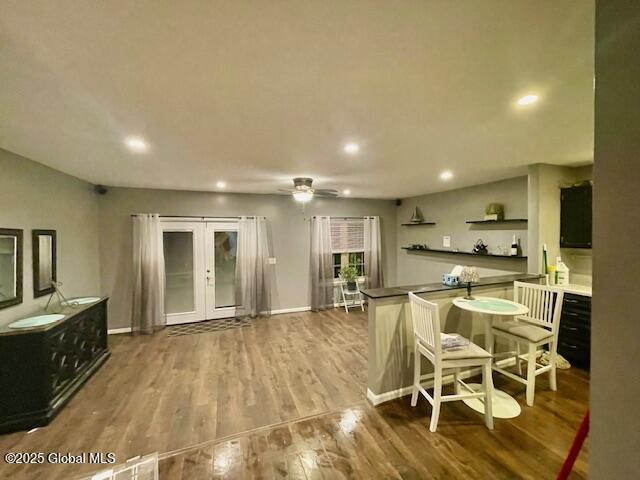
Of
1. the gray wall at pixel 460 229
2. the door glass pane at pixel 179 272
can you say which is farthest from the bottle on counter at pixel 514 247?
the door glass pane at pixel 179 272

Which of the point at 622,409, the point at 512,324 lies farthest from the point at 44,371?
the point at 512,324

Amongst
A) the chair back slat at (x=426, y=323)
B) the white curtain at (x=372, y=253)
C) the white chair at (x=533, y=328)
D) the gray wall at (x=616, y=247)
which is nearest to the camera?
the gray wall at (x=616, y=247)

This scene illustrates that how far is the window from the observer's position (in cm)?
598

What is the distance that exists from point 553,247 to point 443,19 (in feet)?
11.9

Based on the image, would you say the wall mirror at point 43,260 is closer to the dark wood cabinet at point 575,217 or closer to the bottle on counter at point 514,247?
the bottle on counter at point 514,247

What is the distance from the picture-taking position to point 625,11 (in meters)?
0.68

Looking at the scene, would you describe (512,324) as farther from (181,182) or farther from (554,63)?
(181,182)

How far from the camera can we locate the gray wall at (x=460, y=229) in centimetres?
407

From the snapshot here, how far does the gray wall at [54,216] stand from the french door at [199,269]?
105 centimetres

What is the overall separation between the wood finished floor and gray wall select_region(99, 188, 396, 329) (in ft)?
5.52

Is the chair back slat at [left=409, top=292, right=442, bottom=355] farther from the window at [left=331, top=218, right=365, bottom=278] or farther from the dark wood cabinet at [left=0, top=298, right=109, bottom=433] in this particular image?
the window at [left=331, top=218, right=365, bottom=278]

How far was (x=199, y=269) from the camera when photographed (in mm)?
5016

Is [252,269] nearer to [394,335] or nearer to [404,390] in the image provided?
[394,335]

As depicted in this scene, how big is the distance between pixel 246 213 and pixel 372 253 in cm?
299
